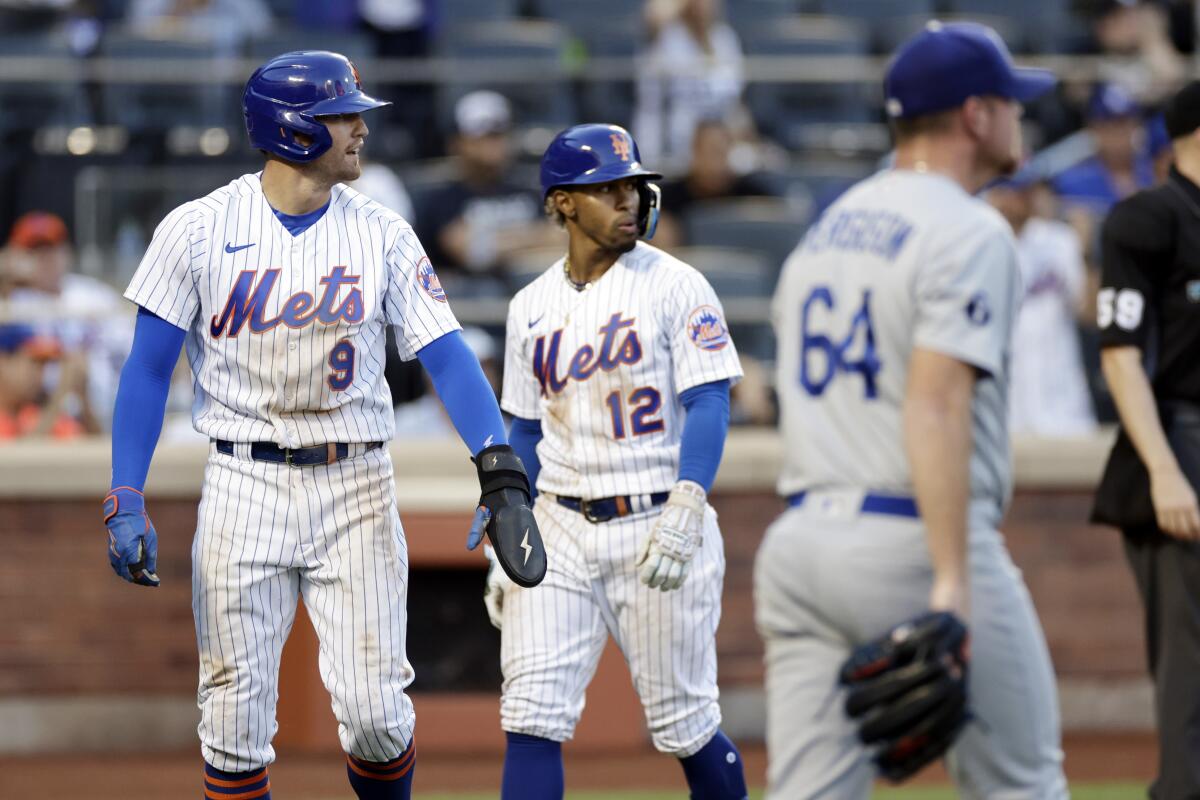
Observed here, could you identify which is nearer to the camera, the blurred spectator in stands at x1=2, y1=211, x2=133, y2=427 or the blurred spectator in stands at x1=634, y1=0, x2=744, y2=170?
the blurred spectator in stands at x1=2, y1=211, x2=133, y2=427

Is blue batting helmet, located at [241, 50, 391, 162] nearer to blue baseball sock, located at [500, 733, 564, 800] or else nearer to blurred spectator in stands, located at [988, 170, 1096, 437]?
blue baseball sock, located at [500, 733, 564, 800]

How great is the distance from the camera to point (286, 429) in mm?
4418

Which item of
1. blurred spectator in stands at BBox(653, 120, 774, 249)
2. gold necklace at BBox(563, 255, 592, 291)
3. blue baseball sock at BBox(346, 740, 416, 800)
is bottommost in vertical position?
blue baseball sock at BBox(346, 740, 416, 800)

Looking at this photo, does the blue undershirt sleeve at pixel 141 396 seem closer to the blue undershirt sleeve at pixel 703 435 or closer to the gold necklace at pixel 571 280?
the gold necklace at pixel 571 280

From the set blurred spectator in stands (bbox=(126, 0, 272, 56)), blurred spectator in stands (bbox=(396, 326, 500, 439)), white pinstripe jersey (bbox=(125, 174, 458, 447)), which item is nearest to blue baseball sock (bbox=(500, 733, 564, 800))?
white pinstripe jersey (bbox=(125, 174, 458, 447))

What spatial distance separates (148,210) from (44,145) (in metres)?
1.06

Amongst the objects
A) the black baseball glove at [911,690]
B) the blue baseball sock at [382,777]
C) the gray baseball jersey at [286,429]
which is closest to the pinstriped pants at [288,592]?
the gray baseball jersey at [286,429]

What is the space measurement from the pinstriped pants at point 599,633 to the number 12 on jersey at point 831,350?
134 cm

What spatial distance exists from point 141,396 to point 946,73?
82.3 inches

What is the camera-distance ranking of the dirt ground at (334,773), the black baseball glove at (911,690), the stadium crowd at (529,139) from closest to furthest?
the black baseball glove at (911,690) < the dirt ground at (334,773) < the stadium crowd at (529,139)

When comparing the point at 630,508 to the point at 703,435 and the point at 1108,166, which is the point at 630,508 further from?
the point at 1108,166

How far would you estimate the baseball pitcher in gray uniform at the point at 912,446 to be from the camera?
3273 mm

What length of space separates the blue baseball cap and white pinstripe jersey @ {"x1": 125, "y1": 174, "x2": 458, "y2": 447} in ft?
4.67

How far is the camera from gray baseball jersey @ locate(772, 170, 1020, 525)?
130 inches
